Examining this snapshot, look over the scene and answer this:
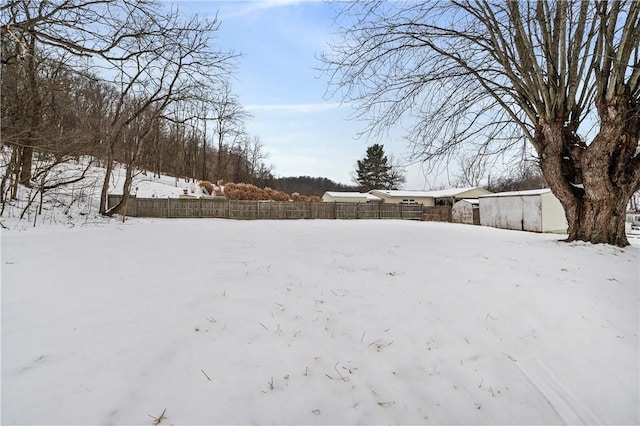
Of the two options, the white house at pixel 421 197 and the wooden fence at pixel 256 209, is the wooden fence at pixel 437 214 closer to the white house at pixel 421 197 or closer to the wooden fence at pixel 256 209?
the wooden fence at pixel 256 209

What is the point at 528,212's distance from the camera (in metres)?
17.4

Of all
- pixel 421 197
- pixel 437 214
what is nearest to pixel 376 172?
pixel 421 197

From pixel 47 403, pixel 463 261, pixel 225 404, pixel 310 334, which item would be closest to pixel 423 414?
pixel 310 334

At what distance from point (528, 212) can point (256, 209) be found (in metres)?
16.5

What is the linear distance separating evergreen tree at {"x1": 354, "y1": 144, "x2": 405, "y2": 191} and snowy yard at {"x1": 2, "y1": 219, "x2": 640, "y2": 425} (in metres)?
41.5

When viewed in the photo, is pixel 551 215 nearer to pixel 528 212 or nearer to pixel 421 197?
pixel 528 212

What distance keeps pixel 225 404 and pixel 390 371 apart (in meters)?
1.07

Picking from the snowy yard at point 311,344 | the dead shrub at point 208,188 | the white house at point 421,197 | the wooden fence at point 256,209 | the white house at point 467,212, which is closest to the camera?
the snowy yard at point 311,344

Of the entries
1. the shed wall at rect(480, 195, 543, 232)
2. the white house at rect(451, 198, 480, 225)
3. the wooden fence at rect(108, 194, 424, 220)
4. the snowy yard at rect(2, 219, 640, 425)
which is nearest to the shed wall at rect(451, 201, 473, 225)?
the white house at rect(451, 198, 480, 225)

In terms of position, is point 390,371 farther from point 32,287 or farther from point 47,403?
point 32,287

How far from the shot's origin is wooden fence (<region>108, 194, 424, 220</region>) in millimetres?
16031

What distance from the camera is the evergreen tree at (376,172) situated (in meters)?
44.2

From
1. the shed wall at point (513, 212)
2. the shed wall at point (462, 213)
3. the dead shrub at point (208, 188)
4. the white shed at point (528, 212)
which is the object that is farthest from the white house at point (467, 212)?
the dead shrub at point (208, 188)

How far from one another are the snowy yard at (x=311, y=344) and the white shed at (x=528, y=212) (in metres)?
15.4
